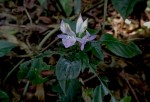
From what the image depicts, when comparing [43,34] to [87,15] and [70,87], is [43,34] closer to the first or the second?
[87,15]

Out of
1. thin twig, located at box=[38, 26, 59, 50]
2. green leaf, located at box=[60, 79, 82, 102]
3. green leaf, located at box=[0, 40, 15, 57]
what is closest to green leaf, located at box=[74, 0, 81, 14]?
thin twig, located at box=[38, 26, 59, 50]

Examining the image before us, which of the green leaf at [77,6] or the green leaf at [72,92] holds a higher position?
the green leaf at [77,6]

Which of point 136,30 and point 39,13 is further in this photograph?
point 39,13

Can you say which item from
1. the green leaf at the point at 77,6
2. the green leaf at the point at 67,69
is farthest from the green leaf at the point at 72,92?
the green leaf at the point at 77,6

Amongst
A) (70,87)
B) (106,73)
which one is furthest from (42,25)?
(70,87)

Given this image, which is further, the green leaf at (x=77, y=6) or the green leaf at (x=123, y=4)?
the green leaf at (x=77, y=6)

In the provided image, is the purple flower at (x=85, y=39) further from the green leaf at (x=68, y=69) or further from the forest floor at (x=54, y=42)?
the forest floor at (x=54, y=42)

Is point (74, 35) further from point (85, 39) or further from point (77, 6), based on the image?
point (77, 6)
